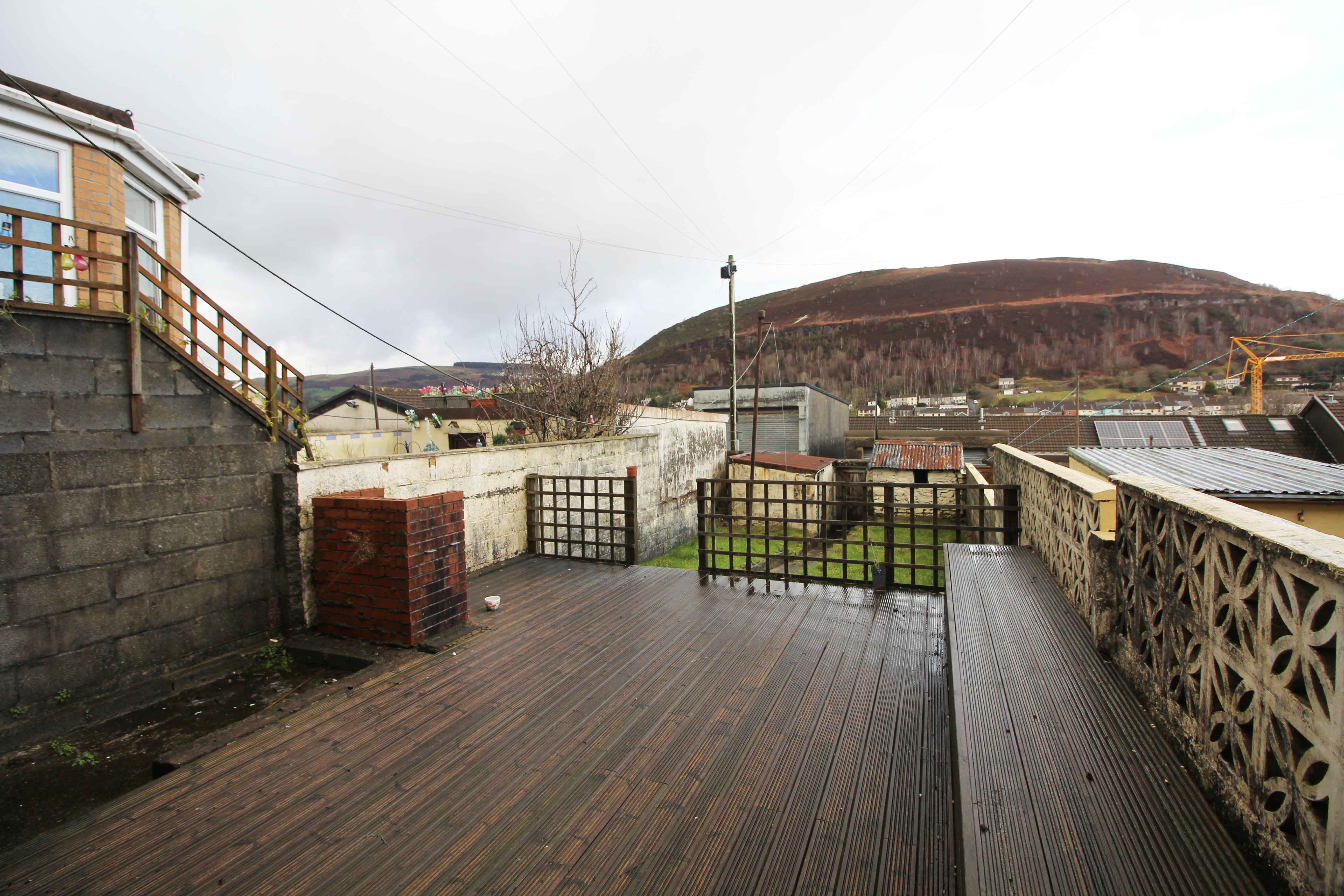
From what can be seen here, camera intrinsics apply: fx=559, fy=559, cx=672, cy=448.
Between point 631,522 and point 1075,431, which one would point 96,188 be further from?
point 1075,431

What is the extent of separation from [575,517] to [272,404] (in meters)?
3.75

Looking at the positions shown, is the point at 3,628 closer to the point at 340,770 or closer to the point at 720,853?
the point at 340,770

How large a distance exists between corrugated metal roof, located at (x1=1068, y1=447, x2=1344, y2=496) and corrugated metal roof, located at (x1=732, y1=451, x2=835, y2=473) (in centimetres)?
737

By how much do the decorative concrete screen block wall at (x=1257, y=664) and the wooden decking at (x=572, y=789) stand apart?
78 centimetres

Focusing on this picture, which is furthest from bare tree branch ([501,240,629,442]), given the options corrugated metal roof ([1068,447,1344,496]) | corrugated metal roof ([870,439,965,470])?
corrugated metal roof ([870,439,965,470])

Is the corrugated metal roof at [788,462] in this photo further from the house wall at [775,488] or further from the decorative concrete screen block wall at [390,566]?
the decorative concrete screen block wall at [390,566]

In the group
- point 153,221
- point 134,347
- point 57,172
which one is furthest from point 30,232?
point 134,347

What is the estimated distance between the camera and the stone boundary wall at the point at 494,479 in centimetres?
378

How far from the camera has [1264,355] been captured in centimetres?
3938

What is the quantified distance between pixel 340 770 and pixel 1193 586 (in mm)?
2809

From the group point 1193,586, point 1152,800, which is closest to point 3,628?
point 1152,800

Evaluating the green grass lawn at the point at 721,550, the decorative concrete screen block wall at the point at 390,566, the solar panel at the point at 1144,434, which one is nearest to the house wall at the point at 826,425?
the green grass lawn at the point at 721,550

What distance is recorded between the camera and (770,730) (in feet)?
7.77

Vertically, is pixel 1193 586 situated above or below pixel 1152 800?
Answer: above
